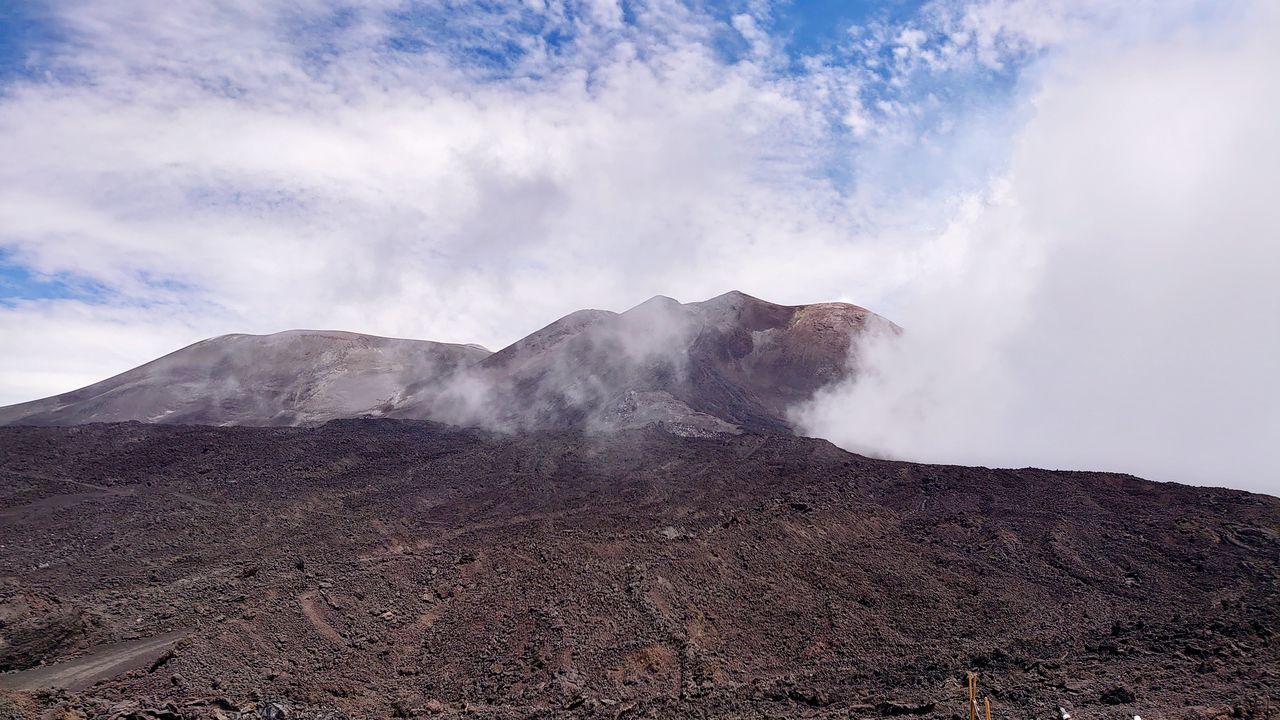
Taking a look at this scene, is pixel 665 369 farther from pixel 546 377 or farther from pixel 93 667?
pixel 93 667

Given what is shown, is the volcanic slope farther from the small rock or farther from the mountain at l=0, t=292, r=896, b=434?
the small rock

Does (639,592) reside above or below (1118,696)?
above

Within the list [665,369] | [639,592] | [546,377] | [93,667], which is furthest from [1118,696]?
[546,377]

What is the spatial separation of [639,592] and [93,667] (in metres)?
11.7

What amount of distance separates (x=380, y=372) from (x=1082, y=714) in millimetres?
58074

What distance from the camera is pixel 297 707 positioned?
43.3ft

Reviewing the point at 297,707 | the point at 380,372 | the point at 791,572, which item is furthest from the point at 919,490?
the point at 380,372

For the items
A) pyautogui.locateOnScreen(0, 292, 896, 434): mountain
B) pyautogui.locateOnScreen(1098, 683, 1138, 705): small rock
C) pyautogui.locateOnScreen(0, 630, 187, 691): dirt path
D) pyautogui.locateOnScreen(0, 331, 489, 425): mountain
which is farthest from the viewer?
pyautogui.locateOnScreen(0, 331, 489, 425): mountain

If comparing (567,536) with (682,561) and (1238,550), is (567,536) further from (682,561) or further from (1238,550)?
(1238,550)

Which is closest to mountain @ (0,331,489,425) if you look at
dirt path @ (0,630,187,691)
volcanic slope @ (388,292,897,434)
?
volcanic slope @ (388,292,897,434)

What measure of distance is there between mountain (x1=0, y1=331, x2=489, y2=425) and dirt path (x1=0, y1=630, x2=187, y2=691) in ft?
127

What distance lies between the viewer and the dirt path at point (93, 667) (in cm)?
1353

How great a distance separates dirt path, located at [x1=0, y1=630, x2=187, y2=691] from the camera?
13527mm

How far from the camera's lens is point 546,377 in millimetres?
47938
